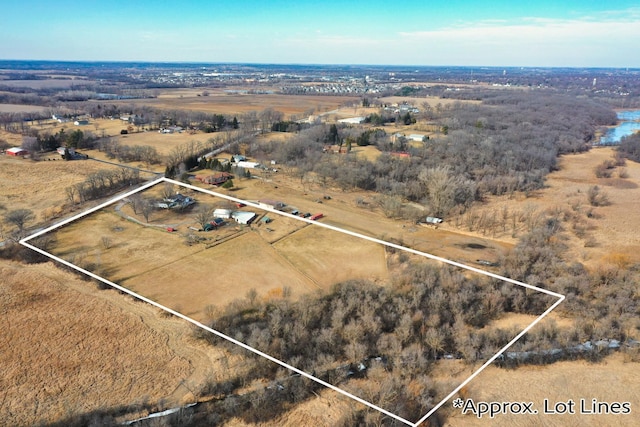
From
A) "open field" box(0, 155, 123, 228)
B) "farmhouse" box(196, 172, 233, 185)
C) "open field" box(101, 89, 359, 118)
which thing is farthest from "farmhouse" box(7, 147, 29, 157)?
"open field" box(101, 89, 359, 118)

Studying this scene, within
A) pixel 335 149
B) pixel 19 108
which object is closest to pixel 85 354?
pixel 335 149

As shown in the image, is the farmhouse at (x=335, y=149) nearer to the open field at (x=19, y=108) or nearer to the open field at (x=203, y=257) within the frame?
the open field at (x=203, y=257)

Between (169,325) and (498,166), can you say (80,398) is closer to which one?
(169,325)

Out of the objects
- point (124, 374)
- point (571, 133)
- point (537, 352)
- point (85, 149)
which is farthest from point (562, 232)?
point (85, 149)

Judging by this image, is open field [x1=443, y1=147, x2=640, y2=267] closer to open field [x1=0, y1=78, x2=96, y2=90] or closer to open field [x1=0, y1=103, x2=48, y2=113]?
open field [x1=0, y1=103, x2=48, y2=113]

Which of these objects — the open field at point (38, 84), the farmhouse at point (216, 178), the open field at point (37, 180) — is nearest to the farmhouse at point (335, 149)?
the farmhouse at point (216, 178)

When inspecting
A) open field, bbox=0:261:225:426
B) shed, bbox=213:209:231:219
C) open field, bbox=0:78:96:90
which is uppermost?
open field, bbox=0:78:96:90
